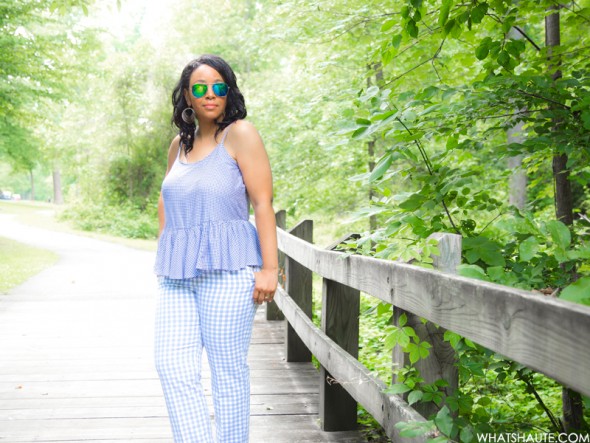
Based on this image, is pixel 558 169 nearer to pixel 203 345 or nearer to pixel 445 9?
pixel 445 9

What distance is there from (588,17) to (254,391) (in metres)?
3.04

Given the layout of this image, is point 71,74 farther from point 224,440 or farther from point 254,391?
point 224,440

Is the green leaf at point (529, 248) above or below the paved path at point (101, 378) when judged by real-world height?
above

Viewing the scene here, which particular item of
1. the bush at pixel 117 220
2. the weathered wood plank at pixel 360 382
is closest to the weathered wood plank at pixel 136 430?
the weathered wood plank at pixel 360 382

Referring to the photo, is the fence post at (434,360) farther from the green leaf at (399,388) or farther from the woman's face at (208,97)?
the woman's face at (208,97)

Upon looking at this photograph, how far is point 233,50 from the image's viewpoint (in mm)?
29469

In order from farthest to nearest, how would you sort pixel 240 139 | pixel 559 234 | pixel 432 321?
pixel 240 139 < pixel 432 321 < pixel 559 234

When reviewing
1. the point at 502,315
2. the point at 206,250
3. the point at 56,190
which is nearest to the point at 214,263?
the point at 206,250

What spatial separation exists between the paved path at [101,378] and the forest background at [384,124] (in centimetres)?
116

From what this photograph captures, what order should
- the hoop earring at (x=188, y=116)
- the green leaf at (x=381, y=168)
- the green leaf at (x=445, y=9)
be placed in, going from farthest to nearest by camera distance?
the hoop earring at (x=188, y=116) → the green leaf at (x=445, y=9) → the green leaf at (x=381, y=168)

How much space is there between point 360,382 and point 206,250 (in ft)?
2.90

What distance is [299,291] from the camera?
547 centimetres

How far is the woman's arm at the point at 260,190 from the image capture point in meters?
2.87

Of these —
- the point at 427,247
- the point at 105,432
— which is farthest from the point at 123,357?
the point at 427,247
